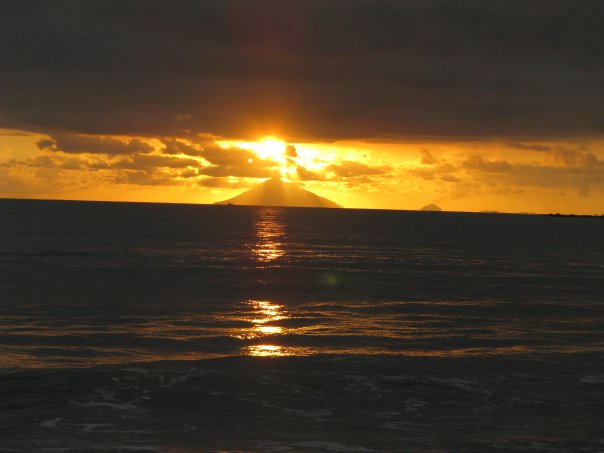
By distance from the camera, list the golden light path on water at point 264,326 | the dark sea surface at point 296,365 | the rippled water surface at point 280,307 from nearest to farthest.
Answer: the dark sea surface at point 296,365
the golden light path on water at point 264,326
the rippled water surface at point 280,307

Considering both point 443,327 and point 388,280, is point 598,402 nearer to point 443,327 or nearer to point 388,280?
point 443,327

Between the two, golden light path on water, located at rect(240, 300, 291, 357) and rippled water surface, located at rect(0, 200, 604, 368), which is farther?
rippled water surface, located at rect(0, 200, 604, 368)

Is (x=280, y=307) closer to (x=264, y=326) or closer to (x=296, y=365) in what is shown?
(x=264, y=326)

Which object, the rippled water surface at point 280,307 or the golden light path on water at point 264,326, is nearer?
the golden light path on water at point 264,326

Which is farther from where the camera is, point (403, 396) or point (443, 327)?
point (443, 327)

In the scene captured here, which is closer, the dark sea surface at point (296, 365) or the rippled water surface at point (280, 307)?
the dark sea surface at point (296, 365)

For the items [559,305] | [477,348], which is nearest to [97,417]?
[477,348]

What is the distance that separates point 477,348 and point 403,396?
10.1 meters

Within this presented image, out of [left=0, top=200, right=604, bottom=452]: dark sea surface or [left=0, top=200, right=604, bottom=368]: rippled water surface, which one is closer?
[left=0, top=200, right=604, bottom=452]: dark sea surface

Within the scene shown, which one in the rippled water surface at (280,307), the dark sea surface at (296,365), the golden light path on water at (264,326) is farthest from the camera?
the rippled water surface at (280,307)

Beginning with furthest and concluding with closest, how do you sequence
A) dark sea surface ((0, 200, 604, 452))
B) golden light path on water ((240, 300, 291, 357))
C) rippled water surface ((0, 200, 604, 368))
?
rippled water surface ((0, 200, 604, 368)) < golden light path on water ((240, 300, 291, 357)) < dark sea surface ((0, 200, 604, 452))

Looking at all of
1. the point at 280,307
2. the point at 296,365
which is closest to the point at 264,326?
the point at 280,307

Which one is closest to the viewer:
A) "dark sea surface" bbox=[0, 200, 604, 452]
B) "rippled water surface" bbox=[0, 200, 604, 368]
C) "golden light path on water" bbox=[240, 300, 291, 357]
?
"dark sea surface" bbox=[0, 200, 604, 452]

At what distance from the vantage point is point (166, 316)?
4319 centimetres
